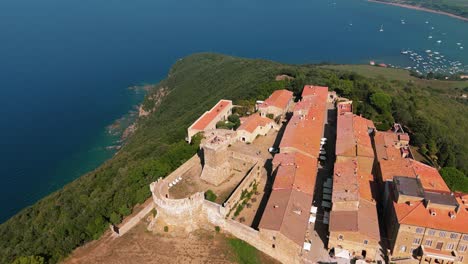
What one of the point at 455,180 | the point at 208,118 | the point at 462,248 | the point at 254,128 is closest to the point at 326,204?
the point at 462,248

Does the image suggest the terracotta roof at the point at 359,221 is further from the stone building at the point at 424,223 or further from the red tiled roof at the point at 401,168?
the red tiled roof at the point at 401,168

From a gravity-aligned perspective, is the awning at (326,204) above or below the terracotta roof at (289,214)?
below

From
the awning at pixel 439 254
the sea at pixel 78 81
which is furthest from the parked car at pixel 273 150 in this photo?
the sea at pixel 78 81

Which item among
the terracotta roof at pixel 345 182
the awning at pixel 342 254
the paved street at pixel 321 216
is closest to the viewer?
the awning at pixel 342 254

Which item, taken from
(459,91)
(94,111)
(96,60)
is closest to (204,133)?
(94,111)

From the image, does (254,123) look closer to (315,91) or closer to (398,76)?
(315,91)

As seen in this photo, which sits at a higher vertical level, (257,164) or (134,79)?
(257,164)

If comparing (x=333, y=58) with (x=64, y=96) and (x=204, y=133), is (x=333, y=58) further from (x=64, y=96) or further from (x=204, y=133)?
(x=204, y=133)
